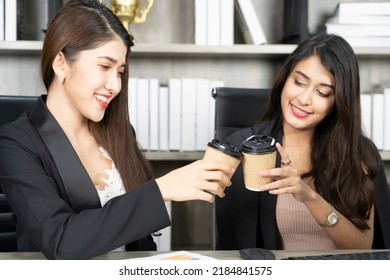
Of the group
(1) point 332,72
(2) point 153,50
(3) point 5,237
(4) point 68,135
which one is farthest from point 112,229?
(2) point 153,50

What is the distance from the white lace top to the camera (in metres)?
1.51

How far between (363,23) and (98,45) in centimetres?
141

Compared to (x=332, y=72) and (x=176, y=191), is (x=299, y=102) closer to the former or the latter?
(x=332, y=72)

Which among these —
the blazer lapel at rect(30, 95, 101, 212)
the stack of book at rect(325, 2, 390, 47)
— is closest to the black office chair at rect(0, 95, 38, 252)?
the blazer lapel at rect(30, 95, 101, 212)

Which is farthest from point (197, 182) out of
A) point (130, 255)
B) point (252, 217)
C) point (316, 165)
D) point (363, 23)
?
point (363, 23)

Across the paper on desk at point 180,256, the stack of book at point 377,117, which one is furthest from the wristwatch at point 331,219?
the stack of book at point 377,117

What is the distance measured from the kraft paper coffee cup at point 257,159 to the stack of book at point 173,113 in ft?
4.12

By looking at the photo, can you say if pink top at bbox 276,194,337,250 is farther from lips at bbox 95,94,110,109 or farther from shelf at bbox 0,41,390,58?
shelf at bbox 0,41,390,58

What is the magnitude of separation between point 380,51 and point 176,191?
158 cm

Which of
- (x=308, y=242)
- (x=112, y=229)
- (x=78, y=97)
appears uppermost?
(x=78, y=97)

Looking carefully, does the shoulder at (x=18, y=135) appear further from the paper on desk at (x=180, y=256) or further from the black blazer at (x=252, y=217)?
the black blazer at (x=252, y=217)

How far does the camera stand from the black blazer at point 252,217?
1.80 meters

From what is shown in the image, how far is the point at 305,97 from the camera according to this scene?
1.78 m

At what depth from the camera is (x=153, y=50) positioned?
243 centimetres
